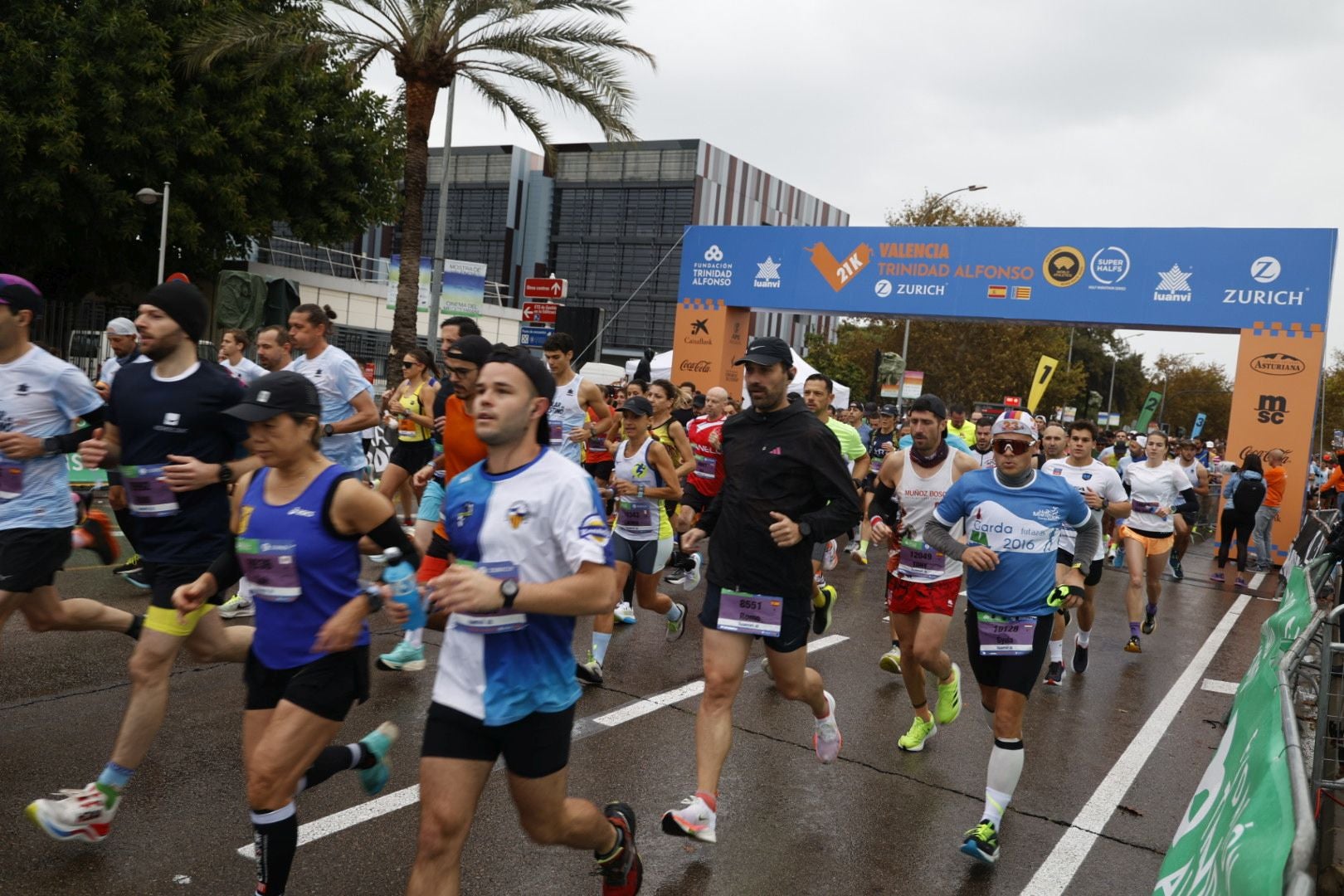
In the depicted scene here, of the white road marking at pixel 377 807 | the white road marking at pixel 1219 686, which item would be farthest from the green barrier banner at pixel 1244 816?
the white road marking at pixel 1219 686

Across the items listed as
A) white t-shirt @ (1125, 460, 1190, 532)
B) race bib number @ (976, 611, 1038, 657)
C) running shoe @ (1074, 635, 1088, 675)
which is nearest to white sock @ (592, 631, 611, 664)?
race bib number @ (976, 611, 1038, 657)

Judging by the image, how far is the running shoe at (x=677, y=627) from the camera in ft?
25.9

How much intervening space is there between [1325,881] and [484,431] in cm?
386

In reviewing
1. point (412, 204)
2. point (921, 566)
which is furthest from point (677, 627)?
point (412, 204)

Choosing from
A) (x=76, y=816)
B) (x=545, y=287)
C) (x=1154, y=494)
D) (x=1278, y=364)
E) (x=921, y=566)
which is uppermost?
(x=545, y=287)

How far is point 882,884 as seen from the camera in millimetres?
4289

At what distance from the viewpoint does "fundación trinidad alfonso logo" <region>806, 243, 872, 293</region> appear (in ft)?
71.6

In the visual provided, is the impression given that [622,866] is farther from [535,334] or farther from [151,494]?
[535,334]

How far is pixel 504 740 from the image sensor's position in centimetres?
311

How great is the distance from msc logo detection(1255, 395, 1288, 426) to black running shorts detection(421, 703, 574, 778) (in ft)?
60.1

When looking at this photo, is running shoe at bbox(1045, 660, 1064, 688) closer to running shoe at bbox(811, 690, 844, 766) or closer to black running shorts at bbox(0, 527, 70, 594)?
running shoe at bbox(811, 690, 844, 766)

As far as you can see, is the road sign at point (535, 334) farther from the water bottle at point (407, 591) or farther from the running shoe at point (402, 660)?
the water bottle at point (407, 591)

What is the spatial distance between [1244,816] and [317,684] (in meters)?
2.75

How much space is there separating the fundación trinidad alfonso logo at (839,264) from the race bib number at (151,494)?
18.8m
